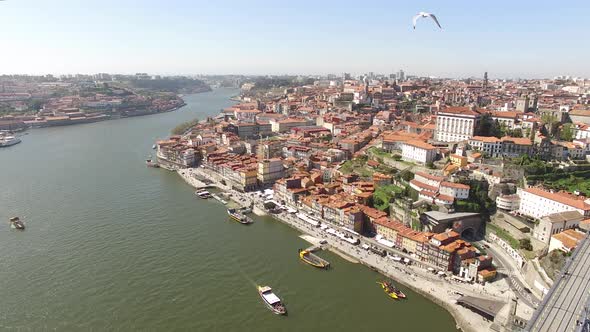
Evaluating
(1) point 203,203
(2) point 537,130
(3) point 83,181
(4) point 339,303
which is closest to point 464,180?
(2) point 537,130

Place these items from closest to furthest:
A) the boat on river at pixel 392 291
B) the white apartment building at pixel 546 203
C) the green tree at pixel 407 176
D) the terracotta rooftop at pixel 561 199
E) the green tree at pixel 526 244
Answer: the boat on river at pixel 392 291 < the green tree at pixel 526 244 < the terracotta rooftop at pixel 561 199 < the white apartment building at pixel 546 203 < the green tree at pixel 407 176

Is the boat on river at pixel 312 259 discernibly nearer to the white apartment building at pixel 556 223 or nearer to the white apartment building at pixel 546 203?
the white apartment building at pixel 556 223

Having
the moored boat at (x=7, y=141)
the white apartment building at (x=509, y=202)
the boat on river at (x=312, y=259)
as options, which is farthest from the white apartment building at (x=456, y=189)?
the moored boat at (x=7, y=141)

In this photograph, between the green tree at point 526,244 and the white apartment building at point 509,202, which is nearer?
the green tree at point 526,244

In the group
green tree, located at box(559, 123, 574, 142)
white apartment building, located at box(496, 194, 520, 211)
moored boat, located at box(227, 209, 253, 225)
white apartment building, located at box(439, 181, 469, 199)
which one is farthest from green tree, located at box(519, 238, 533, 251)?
moored boat, located at box(227, 209, 253, 225)

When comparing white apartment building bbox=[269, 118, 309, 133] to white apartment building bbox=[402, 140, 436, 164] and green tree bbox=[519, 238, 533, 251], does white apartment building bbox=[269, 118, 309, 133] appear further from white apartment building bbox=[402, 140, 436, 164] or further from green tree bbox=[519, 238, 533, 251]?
green tree bbox=[519, 238, 533, 251]

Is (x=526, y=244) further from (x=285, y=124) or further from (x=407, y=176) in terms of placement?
(x=285, y=124)

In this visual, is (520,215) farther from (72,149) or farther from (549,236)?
(72,149)

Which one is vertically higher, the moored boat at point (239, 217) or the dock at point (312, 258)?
the moored boat at point (239, 217)
